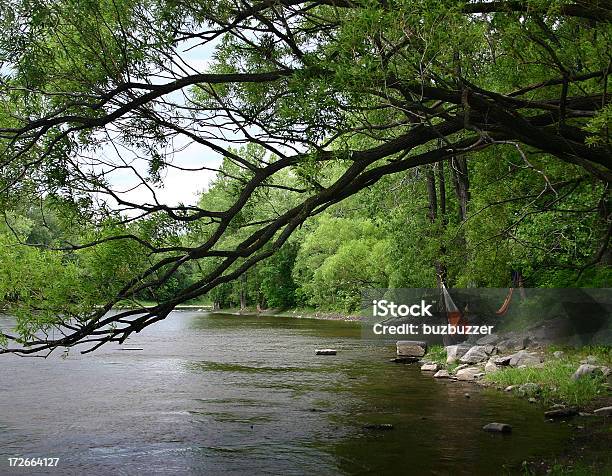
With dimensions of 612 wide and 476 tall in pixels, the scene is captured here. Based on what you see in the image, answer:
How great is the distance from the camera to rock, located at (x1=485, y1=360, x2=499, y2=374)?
1958 cm

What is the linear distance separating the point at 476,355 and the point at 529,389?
5677 mm

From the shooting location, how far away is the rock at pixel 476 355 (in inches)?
858

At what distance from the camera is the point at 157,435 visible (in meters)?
13.2

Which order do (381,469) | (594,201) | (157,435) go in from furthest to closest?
(594,201) → (157,435) → (381,469)

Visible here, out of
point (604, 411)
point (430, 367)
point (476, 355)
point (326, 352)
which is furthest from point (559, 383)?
point (326, 352)

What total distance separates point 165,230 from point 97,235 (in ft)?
2.82

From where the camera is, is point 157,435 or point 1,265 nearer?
point 1,265

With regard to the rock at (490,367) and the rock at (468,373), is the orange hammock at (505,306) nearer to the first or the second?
the rock at (490,367)

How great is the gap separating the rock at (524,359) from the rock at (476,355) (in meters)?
1.68

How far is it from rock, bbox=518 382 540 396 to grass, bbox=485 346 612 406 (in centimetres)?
10

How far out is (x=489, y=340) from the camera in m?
24.7

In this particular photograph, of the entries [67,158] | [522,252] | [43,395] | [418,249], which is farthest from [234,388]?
[67,158]

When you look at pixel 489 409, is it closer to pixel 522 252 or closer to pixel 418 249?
pixel 522 252

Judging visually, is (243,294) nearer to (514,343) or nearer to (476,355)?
(514,343)
